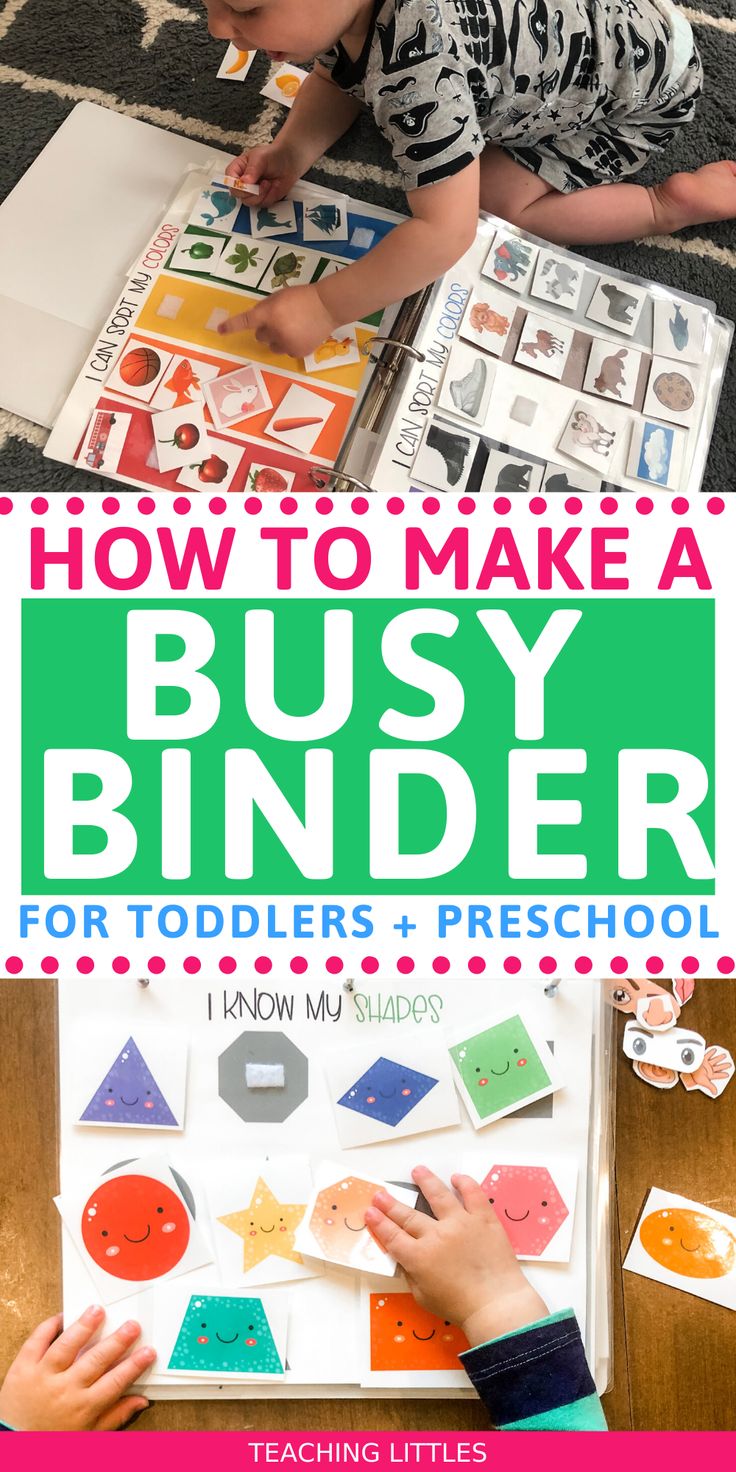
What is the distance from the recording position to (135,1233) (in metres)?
0.83

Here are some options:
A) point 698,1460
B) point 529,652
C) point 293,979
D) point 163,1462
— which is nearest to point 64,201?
point 529,652

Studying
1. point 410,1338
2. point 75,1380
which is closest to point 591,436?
point 410,1338

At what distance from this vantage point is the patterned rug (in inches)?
45.3

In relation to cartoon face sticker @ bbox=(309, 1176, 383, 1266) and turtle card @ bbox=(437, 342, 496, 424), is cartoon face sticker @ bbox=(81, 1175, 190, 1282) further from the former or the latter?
turtle card @ bbox=(437, 342, 496, 424)

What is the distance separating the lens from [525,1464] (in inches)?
31.3

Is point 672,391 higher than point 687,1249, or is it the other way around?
point 672,391

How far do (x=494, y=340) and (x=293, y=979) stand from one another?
24.0 inches

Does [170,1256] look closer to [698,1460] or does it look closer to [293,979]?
[293,979]

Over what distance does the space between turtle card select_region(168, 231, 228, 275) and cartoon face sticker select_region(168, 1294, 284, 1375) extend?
2.97 feet

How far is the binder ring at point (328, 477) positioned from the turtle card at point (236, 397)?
8 cm

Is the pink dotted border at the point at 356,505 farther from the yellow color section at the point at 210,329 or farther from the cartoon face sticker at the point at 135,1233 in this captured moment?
the cartoon face sticker at the point at 135,1233

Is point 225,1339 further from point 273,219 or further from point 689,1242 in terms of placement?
point 273,219

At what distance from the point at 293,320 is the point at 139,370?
158 millimetres

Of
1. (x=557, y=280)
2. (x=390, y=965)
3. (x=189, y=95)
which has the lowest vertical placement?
(x=390, y=965)
